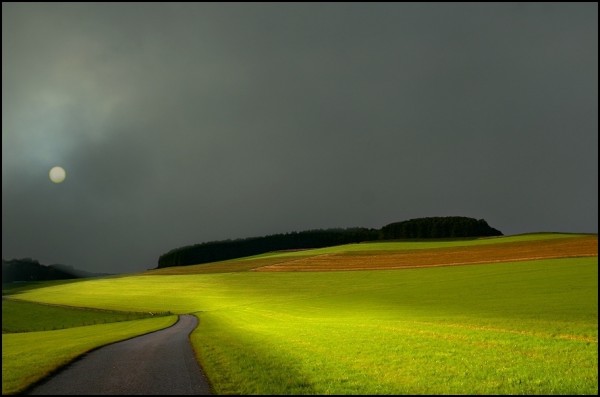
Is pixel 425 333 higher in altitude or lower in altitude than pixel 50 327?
higher

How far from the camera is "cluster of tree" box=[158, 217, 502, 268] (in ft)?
498

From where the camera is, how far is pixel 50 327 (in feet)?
211

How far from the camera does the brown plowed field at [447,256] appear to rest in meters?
67.9

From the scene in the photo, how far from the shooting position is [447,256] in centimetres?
8156

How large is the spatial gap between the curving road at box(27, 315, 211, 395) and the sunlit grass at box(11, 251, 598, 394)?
1.00 meters

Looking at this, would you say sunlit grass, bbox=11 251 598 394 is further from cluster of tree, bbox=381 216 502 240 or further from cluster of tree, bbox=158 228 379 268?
cluster of tree, bbox=158 228 379 268

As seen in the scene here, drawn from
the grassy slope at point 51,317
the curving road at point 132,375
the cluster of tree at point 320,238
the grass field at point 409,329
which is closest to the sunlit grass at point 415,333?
the grass field at point 409,329

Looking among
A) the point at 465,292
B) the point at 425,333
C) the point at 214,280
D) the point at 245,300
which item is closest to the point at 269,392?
the point at 425,333

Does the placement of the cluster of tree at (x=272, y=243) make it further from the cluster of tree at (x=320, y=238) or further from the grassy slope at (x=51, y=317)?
the grassy slope at (x=51, y=317)

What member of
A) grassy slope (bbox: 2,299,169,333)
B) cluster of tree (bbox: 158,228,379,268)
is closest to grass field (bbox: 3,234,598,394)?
grassy slope (bbox: 2,299,169,333)

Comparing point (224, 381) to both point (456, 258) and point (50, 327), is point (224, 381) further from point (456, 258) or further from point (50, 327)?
point (456, 258)

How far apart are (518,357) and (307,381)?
10.4m

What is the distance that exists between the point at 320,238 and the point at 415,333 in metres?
143

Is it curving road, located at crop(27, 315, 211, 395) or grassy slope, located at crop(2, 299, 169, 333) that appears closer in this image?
curving road, located at crop(27, 315, 211, 395)
